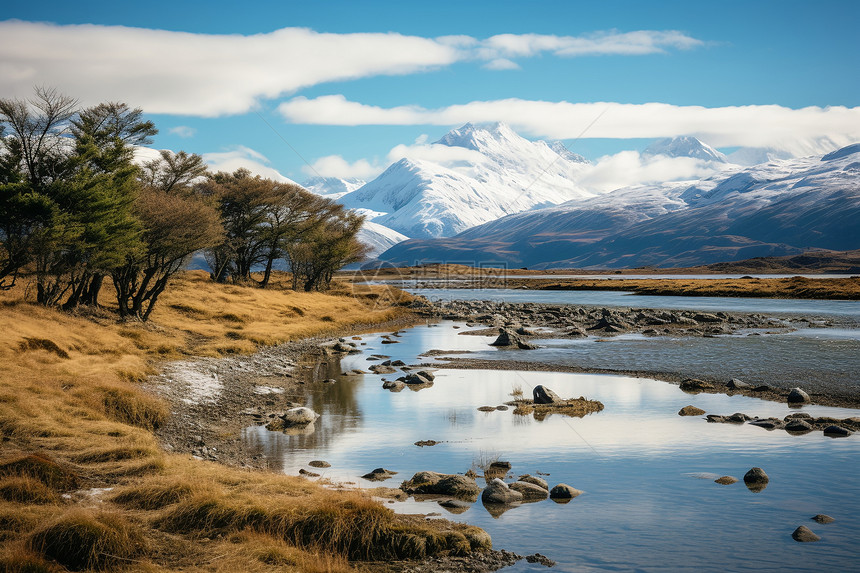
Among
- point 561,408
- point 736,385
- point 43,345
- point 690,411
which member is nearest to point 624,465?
point 561,408

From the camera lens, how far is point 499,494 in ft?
47.6

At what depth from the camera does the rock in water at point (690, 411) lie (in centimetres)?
2364

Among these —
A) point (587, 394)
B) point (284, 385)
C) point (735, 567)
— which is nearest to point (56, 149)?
point (284, 385)

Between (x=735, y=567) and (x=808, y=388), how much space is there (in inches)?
778

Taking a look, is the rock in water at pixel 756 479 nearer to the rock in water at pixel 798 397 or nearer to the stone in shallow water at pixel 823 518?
the stone in shallow water at pixel 823 518

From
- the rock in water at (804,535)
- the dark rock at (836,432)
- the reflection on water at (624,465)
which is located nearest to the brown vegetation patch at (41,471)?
the reflection on water at (624,465)

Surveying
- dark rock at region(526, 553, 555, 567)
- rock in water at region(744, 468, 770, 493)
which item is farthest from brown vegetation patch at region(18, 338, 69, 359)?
rock in water at region(744, 468, 770, 493)

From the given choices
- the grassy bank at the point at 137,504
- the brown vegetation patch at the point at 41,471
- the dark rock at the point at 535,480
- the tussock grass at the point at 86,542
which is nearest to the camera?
the tussock grass at the point at 86,542

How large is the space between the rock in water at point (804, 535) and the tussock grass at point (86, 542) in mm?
12466

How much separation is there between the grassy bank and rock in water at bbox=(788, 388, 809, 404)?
18.8m

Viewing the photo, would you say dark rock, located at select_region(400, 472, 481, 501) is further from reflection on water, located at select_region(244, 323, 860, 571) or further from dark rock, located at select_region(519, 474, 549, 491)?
dark rock, located at select_region(519, 474, 549, 491)

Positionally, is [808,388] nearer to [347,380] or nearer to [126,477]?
[347,380]

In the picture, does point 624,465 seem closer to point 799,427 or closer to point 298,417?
point 799,427

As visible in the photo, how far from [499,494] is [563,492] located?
160 cm
